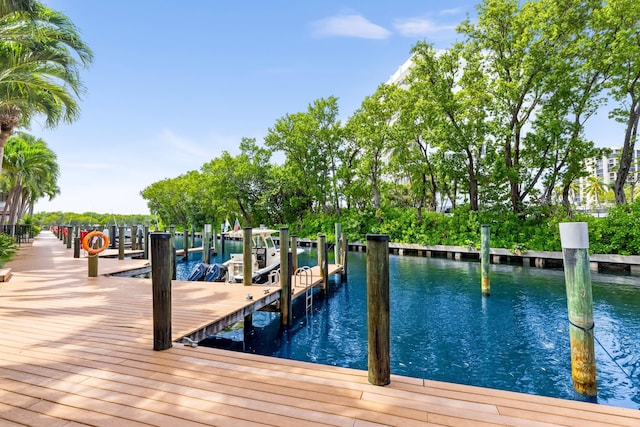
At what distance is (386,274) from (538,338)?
24.1ft

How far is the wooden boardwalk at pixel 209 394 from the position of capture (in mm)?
2609

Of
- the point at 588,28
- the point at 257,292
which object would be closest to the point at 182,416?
the point at 257,292

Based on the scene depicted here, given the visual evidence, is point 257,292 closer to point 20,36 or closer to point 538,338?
point 538,338

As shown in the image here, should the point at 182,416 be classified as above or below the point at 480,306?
above

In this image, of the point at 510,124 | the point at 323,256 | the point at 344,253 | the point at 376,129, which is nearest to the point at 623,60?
the point at 510,124

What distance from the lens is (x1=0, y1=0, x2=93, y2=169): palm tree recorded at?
30.8 ft

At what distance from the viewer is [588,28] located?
2105 centimetres

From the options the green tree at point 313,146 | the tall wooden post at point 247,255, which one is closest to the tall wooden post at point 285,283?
the tall wooden post at point 247,255

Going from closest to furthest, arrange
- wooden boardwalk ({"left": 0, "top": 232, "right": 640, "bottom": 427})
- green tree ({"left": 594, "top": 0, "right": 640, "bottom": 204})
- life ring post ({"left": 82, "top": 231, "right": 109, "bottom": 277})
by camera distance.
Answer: wooden boardwalk ({"left": 0, "top": 232, "right": 640, "bottom": 427})
life ring post ({"left": 82, "top": 231, "right": 109, "bottom": 277})
green tree ({"left": 594, "top": 0, "right": 640, "bottom": 204})

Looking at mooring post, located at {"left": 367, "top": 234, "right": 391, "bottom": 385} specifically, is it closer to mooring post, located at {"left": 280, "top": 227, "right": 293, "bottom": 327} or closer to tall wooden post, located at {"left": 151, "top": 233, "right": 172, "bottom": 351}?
tall wooden post, located at {"left": 151, "top": 233, "right": 172, "bottom": 351}

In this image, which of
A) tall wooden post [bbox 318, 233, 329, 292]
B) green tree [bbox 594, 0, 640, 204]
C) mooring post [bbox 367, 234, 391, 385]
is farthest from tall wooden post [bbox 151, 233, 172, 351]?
green tree [bbox 594, 0, 640, 204]

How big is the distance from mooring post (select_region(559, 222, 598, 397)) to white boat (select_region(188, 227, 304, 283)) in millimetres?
8396

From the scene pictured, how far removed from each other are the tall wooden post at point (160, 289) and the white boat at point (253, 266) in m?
6.29

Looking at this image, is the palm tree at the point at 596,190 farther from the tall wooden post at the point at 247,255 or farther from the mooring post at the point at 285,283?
the tall wooden post at the point at 247,255
